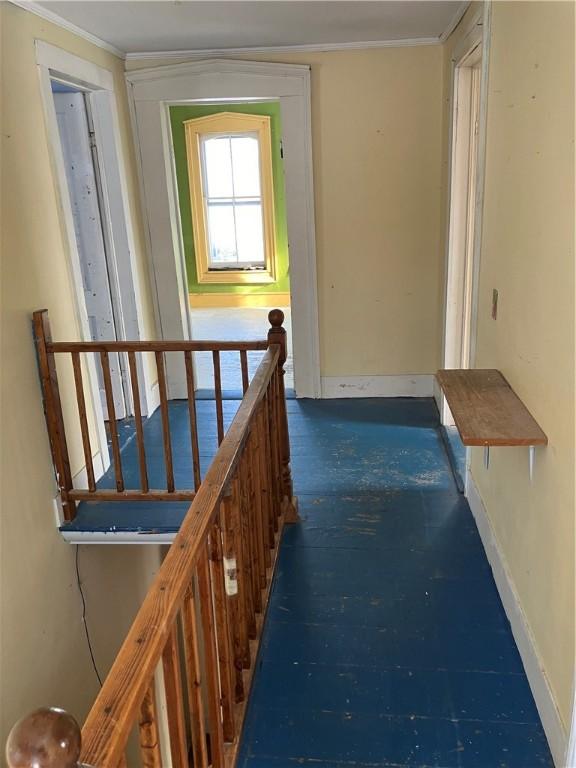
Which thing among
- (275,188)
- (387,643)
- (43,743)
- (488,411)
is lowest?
(387,643)

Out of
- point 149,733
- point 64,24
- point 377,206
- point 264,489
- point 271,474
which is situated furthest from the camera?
point 377,206

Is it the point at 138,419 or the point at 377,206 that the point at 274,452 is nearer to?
the point at 138,419

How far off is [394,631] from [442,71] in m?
3.14

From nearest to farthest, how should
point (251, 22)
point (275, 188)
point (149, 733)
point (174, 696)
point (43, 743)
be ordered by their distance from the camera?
point (43, 743)
point (149, 733)
point (174, 696)
point (251, 22)
point (275, 188)

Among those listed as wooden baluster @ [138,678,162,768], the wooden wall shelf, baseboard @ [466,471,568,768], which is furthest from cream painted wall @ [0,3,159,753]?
baseboard @ [466,471,568,768]

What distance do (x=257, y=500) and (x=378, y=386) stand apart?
2.30m

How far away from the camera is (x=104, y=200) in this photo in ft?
12.0

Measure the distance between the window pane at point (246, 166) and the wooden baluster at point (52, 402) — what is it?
4882 mm

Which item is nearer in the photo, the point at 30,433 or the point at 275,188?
the point at 30,433

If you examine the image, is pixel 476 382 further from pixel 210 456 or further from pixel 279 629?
pixel 210 456

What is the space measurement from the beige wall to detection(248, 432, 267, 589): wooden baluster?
0.87 m

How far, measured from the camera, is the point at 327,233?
3979 millimetres

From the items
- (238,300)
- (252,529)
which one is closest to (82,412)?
(252,529)

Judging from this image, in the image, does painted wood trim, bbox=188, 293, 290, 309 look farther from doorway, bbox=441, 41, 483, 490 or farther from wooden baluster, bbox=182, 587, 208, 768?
wooden baluster, bbox=182, 587, 208, 768
